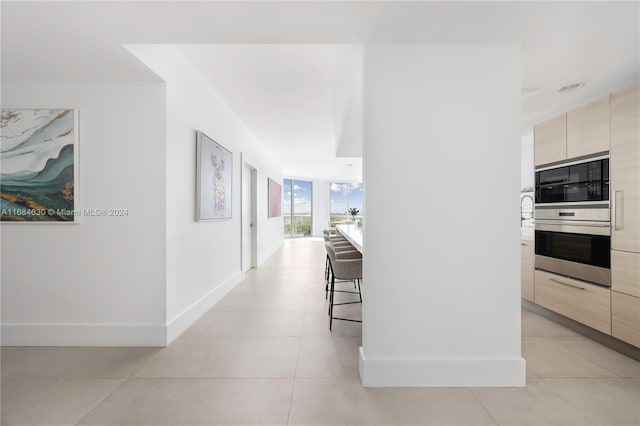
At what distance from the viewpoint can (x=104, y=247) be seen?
2590mm

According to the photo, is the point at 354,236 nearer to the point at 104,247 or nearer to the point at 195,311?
the point at 195,311

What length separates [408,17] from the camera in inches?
68.2

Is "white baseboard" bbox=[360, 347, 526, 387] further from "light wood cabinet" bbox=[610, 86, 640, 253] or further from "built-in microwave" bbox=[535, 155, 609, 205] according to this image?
"built-in microwave" bbox=[535, 155, 609, 205]

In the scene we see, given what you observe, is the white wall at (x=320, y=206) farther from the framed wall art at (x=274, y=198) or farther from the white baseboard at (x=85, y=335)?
the white baseboard at (x=85, y=335)

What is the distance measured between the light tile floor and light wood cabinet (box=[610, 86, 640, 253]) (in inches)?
37.8

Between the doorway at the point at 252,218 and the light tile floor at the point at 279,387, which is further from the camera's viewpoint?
the doorway at the point at 252,218

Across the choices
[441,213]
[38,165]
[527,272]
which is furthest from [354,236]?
[38,165]

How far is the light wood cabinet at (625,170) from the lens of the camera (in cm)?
236

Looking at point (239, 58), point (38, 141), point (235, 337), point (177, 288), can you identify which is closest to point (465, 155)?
point (239, 58)

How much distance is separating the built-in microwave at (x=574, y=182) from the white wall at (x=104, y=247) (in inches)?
145

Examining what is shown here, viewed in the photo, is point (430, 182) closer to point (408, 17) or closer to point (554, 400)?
point (408, 17)

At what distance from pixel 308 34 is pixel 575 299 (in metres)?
3.23

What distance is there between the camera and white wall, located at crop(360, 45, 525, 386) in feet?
6.55

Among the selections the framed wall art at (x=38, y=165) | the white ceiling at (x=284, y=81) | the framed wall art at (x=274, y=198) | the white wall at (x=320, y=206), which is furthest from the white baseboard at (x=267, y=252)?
the framed wall art at (x=38, y=165)
